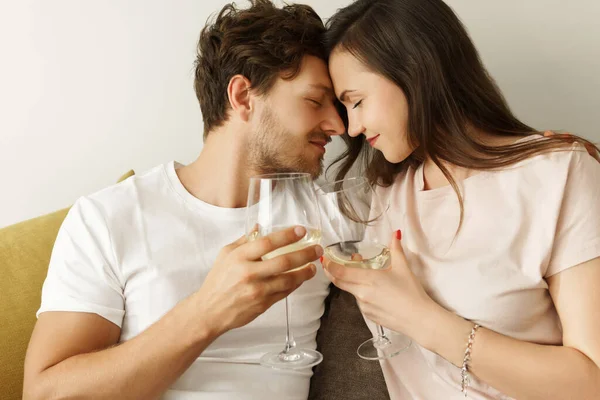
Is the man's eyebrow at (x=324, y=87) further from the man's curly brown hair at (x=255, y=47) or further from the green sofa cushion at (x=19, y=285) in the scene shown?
the green sofa cushion at (x=19, y=285)

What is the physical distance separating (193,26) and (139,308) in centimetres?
99

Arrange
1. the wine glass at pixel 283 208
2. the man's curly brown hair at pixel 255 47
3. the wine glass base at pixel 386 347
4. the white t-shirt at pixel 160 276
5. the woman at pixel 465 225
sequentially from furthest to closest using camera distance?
the man's curly brown hair at pixel 255 47, the white t-shirt at pixel 160 276, the wine glass base at pixel 386 347, the woman at pixel 465 225, the wine glass at pixel 283 208

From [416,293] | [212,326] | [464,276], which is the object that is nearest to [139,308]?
[212,326]

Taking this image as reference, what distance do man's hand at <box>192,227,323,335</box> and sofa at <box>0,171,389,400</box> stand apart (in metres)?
0.46

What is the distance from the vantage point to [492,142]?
57.3 inches

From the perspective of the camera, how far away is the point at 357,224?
1.16 meters

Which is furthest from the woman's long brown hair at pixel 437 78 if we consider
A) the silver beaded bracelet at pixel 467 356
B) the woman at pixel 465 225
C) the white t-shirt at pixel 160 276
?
the white t-shirt at pixel 160 276

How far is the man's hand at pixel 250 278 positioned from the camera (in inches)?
43.3

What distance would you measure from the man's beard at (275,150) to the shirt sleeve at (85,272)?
0.48m

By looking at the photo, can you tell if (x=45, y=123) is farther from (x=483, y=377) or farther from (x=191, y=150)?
(x=483, y=377)

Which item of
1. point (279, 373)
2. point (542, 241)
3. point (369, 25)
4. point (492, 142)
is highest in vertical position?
point (369, 25)

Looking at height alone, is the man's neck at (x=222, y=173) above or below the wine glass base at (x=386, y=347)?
above

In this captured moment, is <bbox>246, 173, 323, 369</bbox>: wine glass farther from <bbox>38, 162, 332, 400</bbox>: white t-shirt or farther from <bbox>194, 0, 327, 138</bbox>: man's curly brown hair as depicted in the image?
<bbox>194, 0, 327, 138</bbox>: man's curly brown hair

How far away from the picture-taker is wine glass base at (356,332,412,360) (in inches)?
52.6
